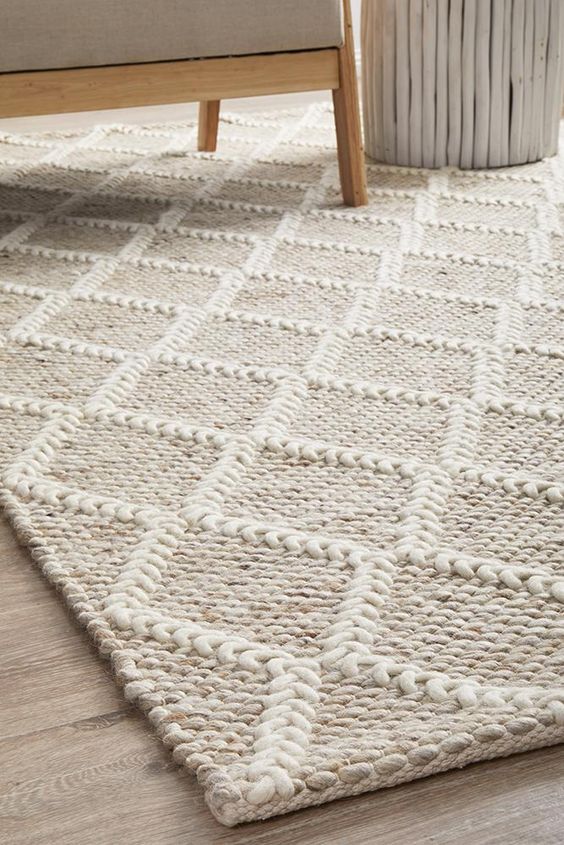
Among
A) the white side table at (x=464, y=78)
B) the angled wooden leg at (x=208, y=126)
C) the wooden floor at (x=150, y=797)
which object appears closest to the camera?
the wooden floor at (x=150, y=797)

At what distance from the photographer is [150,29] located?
5.29 ft

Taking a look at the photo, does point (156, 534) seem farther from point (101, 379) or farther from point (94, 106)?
point (94, 106)

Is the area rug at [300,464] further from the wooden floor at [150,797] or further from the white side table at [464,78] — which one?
the white side table at [464,78]

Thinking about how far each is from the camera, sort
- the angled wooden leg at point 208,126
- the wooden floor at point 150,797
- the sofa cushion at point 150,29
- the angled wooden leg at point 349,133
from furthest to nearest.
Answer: the angled wooden leg at point 208,126, the angled wooden leg at point 349,133, the sofa cushion at point 150,29, the wooden floor at point 150,797

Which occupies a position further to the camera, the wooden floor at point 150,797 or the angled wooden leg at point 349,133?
the angled wooden leg at point 349,133

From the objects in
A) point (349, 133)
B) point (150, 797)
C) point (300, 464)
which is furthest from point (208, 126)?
point (150, 797)

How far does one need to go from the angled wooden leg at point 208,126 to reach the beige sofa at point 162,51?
41 centimetres

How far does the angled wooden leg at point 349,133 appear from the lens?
1738 mm

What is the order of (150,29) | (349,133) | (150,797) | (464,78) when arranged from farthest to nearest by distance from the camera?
1. (464,78)
2. (349,133)
3. (150,29)
4. (150,797)

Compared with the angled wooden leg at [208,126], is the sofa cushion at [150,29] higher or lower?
higher

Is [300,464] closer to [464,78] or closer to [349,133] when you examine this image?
[349,133]

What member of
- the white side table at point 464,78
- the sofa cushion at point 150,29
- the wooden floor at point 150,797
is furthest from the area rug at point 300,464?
the sofa cushion at point 150,29

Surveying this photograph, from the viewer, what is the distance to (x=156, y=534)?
36.4 inches

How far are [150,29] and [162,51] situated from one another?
4cm
